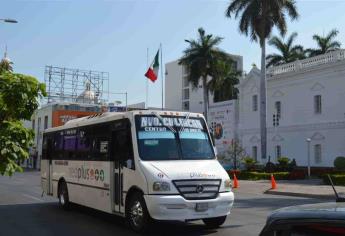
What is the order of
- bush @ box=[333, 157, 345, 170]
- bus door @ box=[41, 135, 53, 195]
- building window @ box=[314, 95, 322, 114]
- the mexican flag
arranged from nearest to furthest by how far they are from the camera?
bus door @ box=[41, 135, 53, 195], the mexican flag, bush @ box=[333, 157, 345, 170], building window @ box=[314, 95, 322, 114]

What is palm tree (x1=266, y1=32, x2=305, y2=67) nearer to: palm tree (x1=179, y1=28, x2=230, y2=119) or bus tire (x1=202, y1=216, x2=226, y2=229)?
palm tree (x1=179, y1=28, x2=230, y2=119)

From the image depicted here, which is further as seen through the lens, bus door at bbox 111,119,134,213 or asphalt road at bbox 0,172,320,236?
bus door at bbox 111,119,134,213

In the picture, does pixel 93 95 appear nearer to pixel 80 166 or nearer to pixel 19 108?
pixel 80 166

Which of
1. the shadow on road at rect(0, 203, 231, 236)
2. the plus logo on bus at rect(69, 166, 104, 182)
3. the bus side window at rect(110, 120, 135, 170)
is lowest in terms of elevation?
the shadow on road at rect(0, 203, 231, 236)

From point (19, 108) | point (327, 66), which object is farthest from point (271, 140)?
point (19, 108)

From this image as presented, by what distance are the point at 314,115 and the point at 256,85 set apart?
29.4ft

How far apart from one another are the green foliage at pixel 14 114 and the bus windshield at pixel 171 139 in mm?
4001

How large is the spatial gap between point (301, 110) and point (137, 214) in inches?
1445

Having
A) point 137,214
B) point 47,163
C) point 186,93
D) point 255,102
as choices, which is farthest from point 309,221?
point 186,93

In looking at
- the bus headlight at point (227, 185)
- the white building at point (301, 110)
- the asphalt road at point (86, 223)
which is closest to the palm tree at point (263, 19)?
the white building at point (301, 110)

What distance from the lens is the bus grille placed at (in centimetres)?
1073

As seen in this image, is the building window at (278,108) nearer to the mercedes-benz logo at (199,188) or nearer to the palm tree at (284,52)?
the palm tree at (284,52)

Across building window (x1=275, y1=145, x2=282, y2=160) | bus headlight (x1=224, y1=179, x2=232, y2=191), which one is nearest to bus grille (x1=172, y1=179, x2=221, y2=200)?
bus headlight (x1=224, y1=179, x2=232, y2=191)

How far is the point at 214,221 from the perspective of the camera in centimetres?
1168
